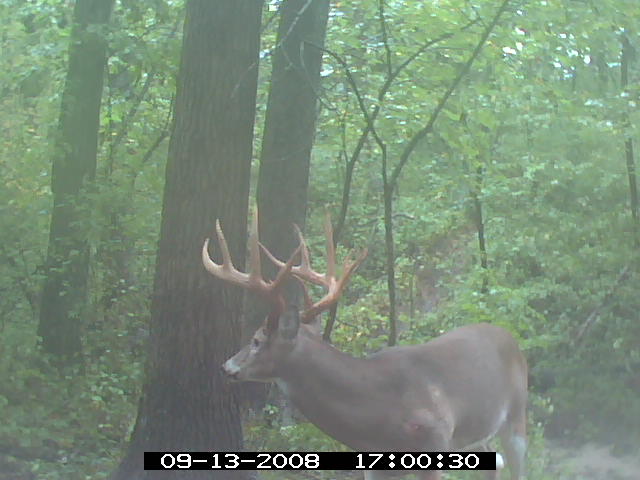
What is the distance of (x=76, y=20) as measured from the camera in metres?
14.1

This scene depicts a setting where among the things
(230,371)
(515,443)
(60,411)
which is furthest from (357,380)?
(60,411)

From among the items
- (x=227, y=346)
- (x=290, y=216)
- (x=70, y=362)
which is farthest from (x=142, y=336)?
(x=227, y=346)

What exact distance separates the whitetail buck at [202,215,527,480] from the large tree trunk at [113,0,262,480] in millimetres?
575

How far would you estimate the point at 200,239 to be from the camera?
8.71 metres

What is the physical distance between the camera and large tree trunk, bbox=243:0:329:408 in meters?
12.1

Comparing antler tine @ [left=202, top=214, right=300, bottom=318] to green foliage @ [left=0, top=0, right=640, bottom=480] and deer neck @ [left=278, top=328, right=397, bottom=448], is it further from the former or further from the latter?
green foliage @ [left=0, top=0, right=640, bottom=480]

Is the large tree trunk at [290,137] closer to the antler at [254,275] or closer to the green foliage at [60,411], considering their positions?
the green foliage at [60,411]

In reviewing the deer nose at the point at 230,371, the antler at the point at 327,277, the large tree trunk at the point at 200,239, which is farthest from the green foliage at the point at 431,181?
the deer nose at the point at 230,371

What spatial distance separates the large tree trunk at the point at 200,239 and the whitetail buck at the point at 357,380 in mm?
575

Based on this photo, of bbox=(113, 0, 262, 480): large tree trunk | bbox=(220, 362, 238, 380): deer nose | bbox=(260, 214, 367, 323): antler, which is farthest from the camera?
bbox=(113, 0, 262, 480): large tree trunk

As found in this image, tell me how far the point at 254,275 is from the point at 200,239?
928 mm

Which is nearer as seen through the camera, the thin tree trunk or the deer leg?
the deer leg

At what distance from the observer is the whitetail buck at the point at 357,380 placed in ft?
25.3

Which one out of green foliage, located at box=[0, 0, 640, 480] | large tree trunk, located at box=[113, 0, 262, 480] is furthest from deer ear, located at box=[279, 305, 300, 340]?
green foliage, located at box=[0, 0, 640, 480]
